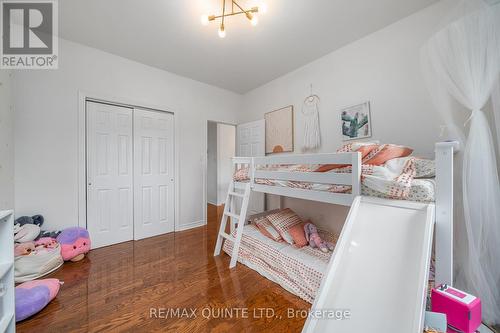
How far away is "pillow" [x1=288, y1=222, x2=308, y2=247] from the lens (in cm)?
216

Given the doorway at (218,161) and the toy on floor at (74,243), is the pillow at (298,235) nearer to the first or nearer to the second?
the toy on floor at (74,243)

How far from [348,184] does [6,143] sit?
3.23 meters

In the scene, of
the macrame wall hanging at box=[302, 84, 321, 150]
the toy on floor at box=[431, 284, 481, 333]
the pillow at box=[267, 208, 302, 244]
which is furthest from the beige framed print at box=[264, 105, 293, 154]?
the toy on floor at box=[431, 284, 481, 333]

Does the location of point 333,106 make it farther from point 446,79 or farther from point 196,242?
point 196,242

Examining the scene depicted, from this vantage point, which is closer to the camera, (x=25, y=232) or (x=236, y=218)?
(x=25, y=232)

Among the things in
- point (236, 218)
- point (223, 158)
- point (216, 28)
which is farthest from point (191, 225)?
point (216, 28)

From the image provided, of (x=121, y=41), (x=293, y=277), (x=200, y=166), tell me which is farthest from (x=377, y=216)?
(x=121, y=41)

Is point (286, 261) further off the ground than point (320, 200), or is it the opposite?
point (320, 200)

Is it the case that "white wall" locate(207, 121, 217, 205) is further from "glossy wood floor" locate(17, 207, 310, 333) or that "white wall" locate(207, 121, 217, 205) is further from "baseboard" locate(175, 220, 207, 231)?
"glossy wood floor" locate(17, 207, 310, 333)

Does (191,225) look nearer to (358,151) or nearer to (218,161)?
(218,161)

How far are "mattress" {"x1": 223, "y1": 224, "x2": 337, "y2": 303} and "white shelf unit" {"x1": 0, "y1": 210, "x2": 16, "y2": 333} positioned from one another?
1724 millimetres

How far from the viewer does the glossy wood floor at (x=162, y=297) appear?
4.51 feet

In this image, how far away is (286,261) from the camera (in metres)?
1.85

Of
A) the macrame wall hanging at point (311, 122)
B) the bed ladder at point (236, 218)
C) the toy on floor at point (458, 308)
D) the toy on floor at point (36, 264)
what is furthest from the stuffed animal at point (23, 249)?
the macrame wall hanging at point (311, 122)
